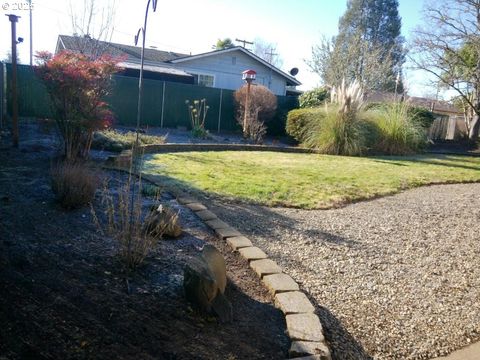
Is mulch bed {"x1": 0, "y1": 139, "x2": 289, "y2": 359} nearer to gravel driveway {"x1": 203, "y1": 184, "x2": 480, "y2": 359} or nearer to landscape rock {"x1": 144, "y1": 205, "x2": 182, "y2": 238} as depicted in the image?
landscape rock {"x1": 144, "y1": 205, "x2": 182, "y2": 238}

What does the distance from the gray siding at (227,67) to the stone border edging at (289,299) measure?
18.9m

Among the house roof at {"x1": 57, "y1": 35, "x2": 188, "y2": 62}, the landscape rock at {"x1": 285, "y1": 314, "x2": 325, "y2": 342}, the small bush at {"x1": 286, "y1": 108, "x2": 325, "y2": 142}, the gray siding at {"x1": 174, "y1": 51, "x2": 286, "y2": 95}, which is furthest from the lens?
the gray siding at {"x1": 174, "y1": 51, "x2": 286, "y2": 95}

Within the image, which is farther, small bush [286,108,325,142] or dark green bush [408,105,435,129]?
dark green bush [408,105,435,129]

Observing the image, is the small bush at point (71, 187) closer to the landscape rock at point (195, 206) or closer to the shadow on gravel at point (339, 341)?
the landscape rock at point (195, 206)

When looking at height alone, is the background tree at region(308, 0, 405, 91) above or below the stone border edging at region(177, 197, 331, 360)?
above

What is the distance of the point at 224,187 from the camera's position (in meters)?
5.51

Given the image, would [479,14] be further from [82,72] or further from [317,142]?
[82,72]

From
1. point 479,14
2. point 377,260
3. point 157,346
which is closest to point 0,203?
point 157,346

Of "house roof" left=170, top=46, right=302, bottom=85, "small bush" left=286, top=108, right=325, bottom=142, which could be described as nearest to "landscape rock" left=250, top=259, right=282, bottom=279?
"small bush" left=286, top=108, right=325, bottom=142

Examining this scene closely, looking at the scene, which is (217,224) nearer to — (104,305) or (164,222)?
(164,222)

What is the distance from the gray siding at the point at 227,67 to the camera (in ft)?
70.9

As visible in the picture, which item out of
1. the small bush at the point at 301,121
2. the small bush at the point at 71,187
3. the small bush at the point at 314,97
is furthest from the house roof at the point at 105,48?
the small bush at the point at 314,97

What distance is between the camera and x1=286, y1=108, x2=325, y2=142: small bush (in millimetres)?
11586

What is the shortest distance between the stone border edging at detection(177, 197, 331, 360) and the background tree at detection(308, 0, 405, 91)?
53.9ft
